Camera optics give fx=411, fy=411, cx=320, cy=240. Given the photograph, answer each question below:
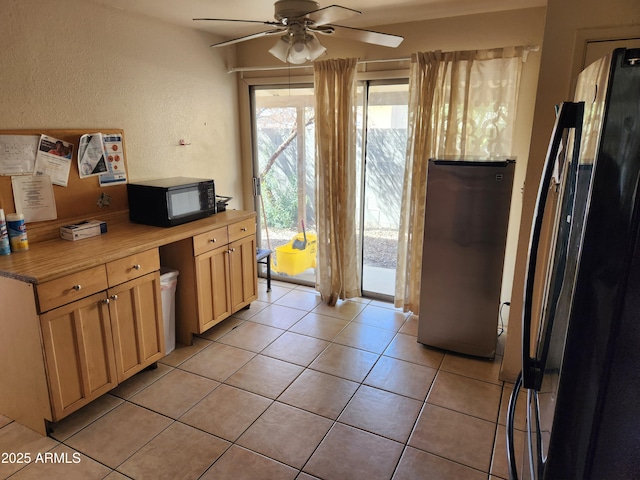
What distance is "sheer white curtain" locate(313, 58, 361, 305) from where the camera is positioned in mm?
3369

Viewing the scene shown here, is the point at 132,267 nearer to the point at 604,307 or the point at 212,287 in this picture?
the point at 212,287

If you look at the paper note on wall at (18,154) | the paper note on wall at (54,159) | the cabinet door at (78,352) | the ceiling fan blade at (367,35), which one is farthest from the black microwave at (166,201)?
the ceiling fan blade at (367,35)

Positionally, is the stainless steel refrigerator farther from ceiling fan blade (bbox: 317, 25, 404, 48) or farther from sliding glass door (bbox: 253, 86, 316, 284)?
sliding glass door (bbox: 253, 86, 316, 284)

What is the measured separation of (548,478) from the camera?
30.4 inches

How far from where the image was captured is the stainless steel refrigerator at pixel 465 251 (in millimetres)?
2633

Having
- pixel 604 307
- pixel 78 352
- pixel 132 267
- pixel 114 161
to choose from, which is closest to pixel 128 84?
pixel 114 161

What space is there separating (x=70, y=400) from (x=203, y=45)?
287cm

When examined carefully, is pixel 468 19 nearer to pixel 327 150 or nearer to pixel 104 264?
pixel 327 150

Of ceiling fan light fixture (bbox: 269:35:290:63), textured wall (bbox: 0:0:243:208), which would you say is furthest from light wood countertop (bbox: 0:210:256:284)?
ceiling fan light fixture (bbox: 269:35:290:63)

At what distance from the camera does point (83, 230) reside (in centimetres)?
256

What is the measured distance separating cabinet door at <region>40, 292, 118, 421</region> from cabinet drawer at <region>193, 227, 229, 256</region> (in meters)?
0.75

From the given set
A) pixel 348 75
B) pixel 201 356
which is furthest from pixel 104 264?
pixel 348 75

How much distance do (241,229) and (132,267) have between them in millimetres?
1034

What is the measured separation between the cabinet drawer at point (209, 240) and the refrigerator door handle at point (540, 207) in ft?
7.51
